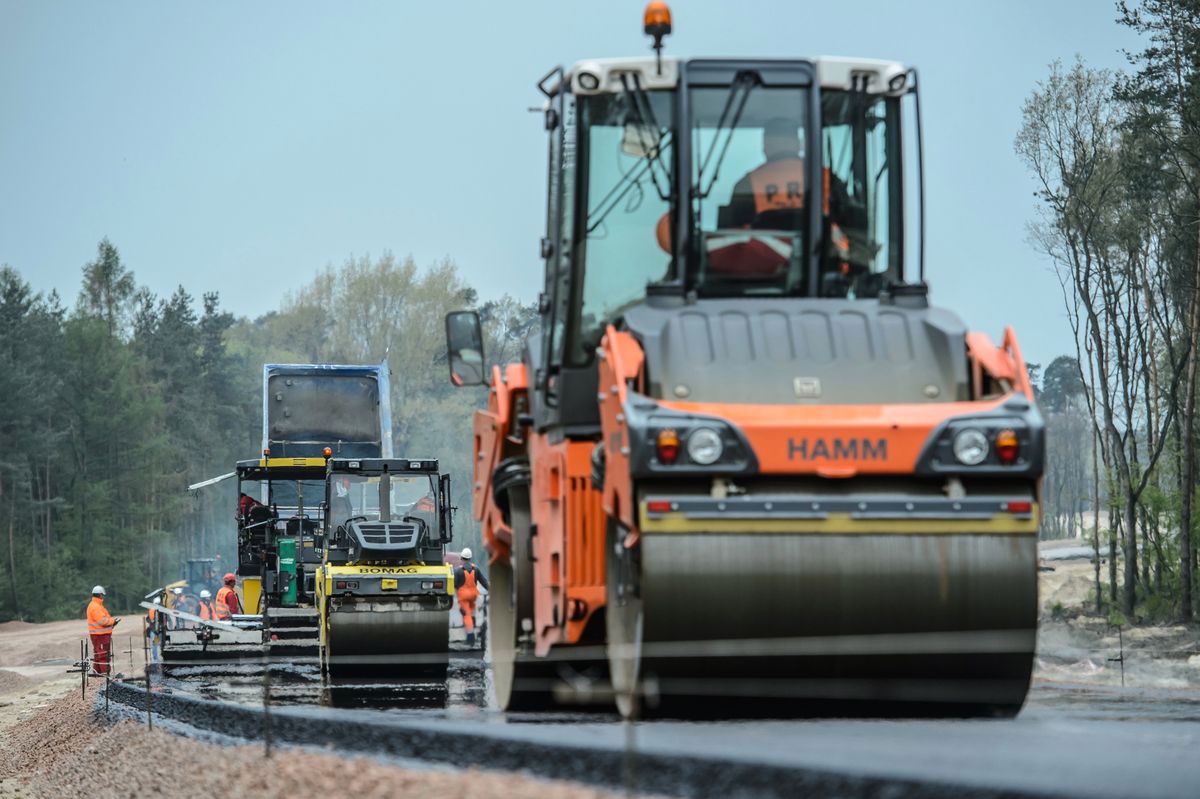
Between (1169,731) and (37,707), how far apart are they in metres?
20.7

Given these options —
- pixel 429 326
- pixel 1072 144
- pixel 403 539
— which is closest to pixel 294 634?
pixel 403 539

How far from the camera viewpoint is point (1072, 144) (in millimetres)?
46219

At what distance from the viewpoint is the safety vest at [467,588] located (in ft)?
92.3

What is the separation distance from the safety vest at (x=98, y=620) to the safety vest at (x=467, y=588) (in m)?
5.42

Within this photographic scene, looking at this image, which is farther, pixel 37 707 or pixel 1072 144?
pixel 1072 144

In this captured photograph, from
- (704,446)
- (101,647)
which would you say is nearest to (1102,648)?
(101,647)

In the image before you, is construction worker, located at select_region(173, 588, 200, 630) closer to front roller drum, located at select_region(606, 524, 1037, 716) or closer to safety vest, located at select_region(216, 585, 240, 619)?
safety vest, located at select_region(216, 585, 240, 619)

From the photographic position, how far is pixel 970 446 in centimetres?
813

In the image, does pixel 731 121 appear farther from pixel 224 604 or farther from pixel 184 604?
pixel 184 604

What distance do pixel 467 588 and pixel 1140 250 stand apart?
2760cm

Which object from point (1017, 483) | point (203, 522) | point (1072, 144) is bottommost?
point (203, 522)

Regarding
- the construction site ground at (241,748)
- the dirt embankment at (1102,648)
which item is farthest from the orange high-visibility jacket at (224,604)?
the dirt embankment at (1102,648)

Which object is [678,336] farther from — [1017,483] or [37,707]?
[37,707]

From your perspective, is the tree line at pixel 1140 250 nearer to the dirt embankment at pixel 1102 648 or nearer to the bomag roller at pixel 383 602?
the dirt embankment at pixel 1102 648
